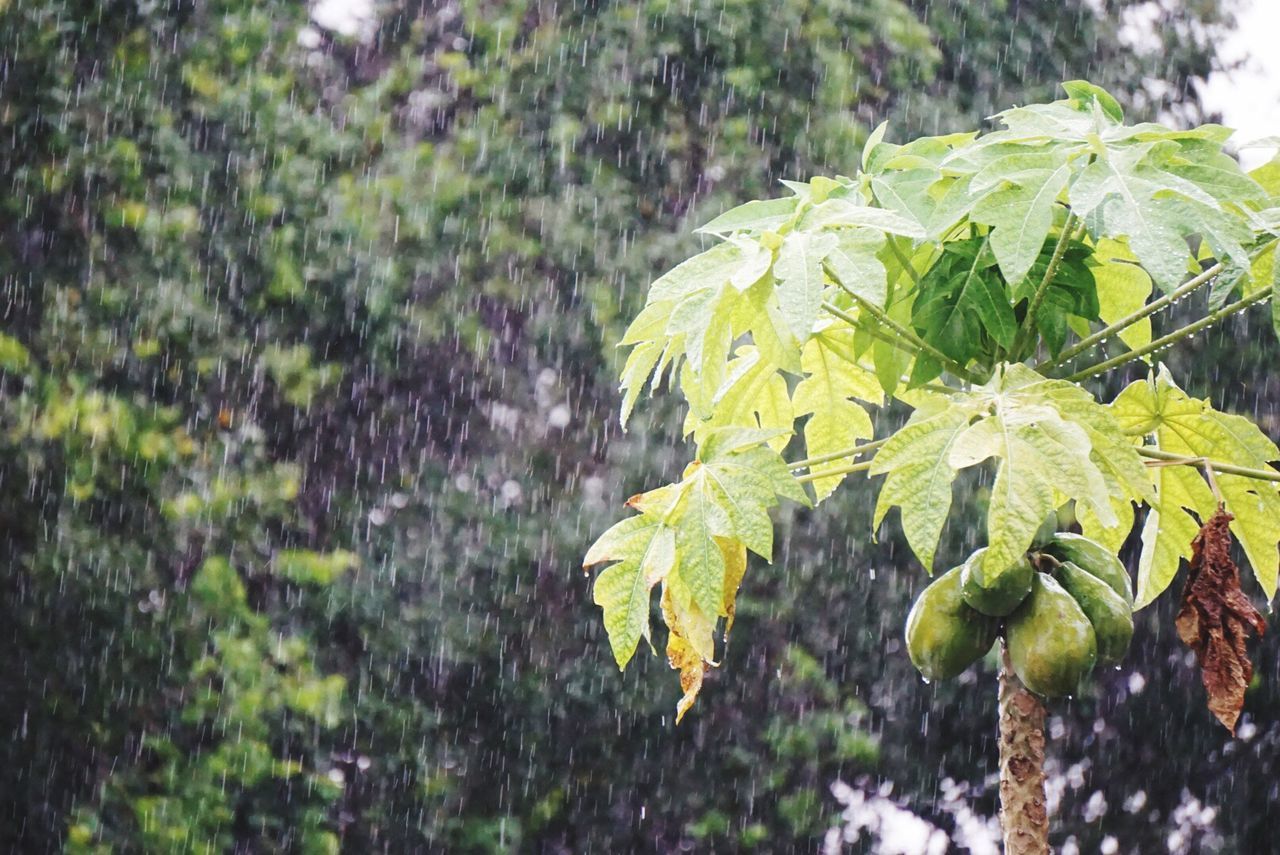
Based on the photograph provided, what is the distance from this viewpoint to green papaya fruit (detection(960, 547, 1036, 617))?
99 cm

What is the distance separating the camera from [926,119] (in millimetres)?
3385

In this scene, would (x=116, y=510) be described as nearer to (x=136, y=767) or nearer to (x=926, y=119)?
(x=136, y=767)

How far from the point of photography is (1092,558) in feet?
3.41

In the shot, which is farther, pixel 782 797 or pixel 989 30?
pixel 989 30

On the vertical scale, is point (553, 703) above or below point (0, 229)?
below

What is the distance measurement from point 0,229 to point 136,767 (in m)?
1.44

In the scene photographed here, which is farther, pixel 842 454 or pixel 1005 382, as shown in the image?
pixel 842 454

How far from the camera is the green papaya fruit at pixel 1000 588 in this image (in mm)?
986

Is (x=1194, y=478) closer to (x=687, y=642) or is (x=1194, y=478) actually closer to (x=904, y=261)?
(x=904, y=261)

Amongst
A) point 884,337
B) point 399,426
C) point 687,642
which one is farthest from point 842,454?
point 399,426

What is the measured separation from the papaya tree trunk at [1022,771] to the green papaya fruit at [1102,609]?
7 centimetres

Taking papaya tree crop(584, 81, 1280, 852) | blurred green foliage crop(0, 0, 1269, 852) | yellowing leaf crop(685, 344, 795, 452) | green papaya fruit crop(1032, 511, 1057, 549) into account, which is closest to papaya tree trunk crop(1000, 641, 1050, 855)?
papaya tree crop(584, 81, 1280, 852)

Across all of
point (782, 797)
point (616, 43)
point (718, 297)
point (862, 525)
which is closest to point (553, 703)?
point (782, 797)

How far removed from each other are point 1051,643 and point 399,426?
261 centimetres
